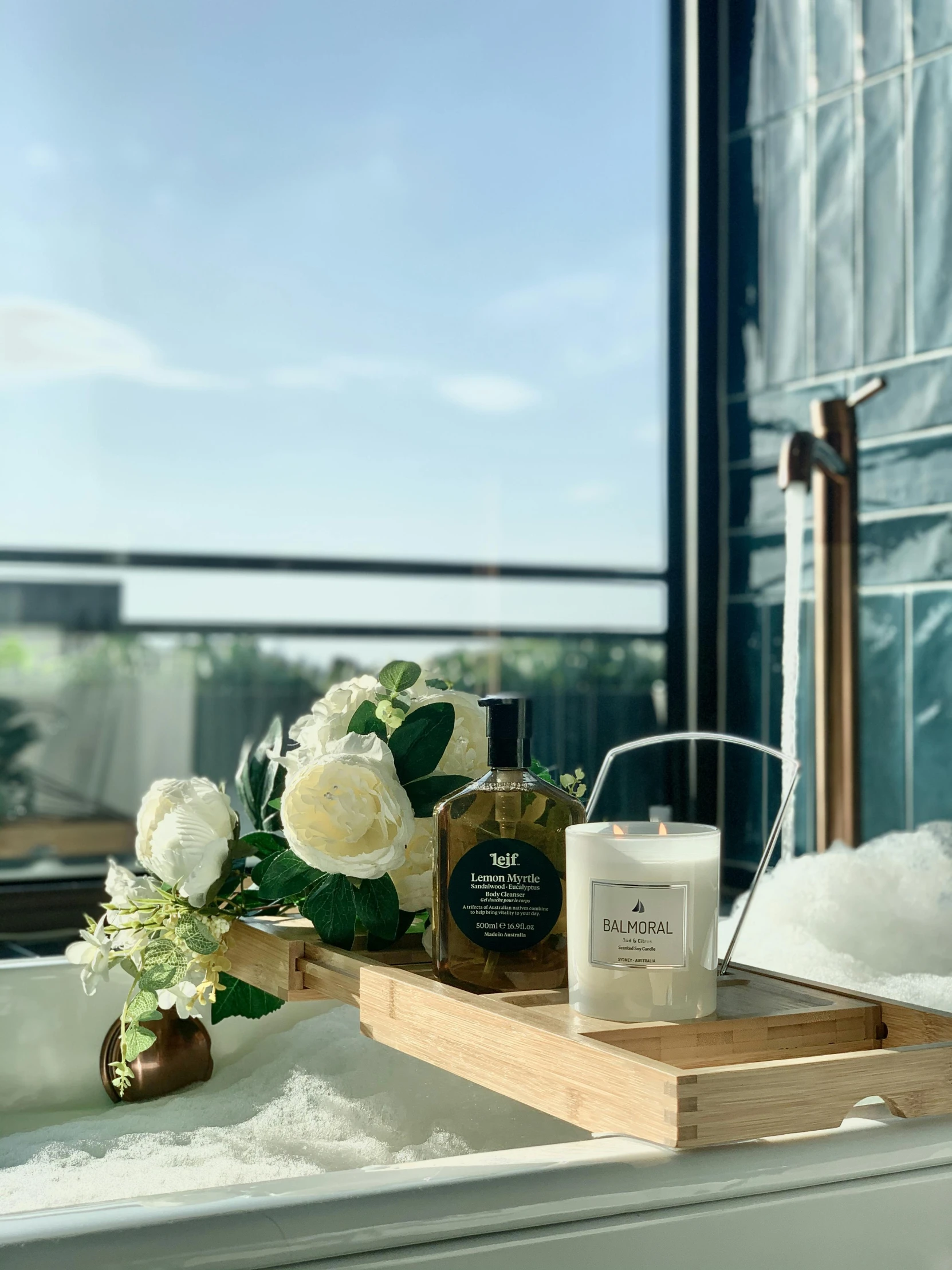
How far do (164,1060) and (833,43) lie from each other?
1718 mm

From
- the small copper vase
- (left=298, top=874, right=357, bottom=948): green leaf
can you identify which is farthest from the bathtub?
the small copper vase

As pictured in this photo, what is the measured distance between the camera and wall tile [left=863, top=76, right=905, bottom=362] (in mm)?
1810

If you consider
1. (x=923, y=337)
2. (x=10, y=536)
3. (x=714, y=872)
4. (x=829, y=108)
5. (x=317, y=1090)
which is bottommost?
(x=317, y=1090)

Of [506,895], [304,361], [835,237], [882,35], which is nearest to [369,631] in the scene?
[304,361]

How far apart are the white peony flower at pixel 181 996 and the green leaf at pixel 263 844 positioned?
9cm

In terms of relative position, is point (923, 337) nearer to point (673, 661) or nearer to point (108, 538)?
point (673, 661)

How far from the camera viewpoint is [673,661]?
232cm

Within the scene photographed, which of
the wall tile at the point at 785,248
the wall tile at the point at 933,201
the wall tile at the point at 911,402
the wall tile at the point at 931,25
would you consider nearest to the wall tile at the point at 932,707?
the wall tile at the point at 911,402

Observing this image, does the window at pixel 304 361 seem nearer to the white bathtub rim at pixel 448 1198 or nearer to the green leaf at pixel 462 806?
the green leaf at pixel 462 806

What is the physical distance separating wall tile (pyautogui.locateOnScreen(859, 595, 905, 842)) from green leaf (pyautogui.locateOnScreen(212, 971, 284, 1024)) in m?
1.08

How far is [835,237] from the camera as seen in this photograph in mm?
1945

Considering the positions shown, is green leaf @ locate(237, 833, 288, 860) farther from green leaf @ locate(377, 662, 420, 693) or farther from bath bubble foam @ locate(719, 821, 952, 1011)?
bath bubble foam @ locate(719, 821, 952, 1011)

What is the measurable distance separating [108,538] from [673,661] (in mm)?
983

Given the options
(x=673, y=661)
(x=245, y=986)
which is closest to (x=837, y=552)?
(x=673, y=661)
